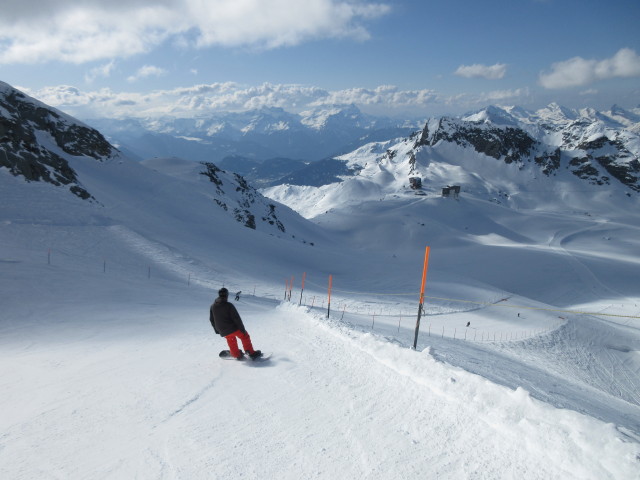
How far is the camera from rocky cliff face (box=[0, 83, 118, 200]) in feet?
140

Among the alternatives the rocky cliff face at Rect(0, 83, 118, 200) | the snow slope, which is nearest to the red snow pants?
the snow slope

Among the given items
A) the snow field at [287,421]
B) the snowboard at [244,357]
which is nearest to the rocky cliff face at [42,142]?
the snow field at [287,421]

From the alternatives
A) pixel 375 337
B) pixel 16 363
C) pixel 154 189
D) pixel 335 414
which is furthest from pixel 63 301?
pixel 154 189

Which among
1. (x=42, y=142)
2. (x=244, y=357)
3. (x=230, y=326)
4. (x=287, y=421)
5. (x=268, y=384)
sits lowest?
(x=244, y=357)

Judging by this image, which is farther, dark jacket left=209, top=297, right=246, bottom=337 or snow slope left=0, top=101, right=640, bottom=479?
dark jacket left=209, top=297, right=246, bottom=337

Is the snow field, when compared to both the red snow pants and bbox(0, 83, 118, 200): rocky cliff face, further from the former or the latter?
bbox(0, 83, 118, 200): rocky cliff face

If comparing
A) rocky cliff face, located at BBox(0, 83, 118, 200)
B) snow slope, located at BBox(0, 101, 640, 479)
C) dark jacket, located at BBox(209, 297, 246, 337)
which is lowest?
snow slope, located at BBox(0, 101, 640, 479)

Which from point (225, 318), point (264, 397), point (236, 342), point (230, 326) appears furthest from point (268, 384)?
point (225, 318)

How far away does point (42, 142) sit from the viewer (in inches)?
2142

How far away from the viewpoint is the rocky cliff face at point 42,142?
140 ft

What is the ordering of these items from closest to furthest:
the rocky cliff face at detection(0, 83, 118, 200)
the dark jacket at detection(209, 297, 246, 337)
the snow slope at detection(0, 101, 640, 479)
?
the snow slope at detection(0, 101, 640, 479), the dark jacket at detection(209, 297, 246, 337), the rocky cliff face at detection(0, 83, 118, 200)

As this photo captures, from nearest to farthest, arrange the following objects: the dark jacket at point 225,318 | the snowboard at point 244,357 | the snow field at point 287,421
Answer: the snow field at point 287,421, the snowboard at point 244,357, the dark jacket at point 225,318

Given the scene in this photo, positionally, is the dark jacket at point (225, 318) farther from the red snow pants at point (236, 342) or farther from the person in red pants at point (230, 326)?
the red snow pants at point (236, 342)

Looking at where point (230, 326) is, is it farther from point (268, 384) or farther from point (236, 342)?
point (268, 384)
